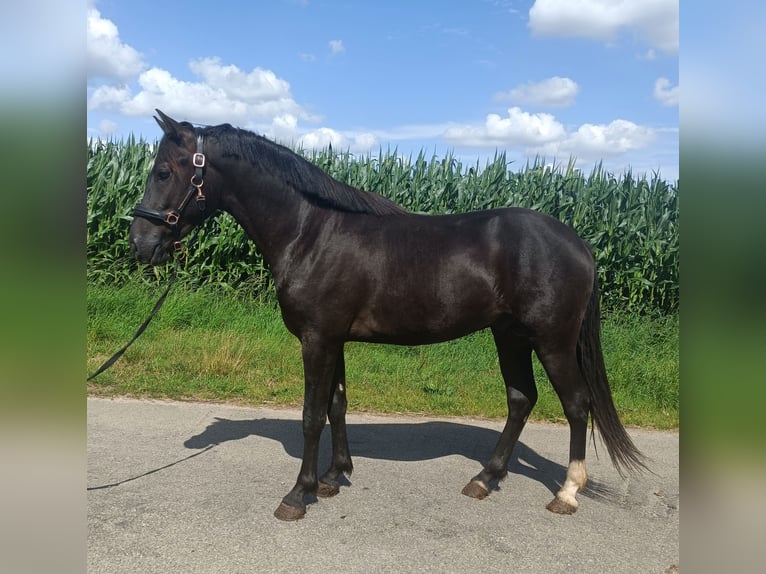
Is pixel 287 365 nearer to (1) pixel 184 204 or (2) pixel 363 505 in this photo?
(2) pixel 363 505

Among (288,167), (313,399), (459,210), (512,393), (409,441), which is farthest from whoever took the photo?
(459,210)

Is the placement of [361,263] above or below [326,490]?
above

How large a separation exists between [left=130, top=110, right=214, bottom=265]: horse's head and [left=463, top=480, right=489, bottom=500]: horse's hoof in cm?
266

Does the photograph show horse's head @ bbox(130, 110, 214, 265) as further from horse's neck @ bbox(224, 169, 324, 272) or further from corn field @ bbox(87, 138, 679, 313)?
corn field @ bbox(87, 138, 679, 313)

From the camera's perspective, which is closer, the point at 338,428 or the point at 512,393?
the point at 338,428

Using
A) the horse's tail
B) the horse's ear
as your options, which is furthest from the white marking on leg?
the horse's ear

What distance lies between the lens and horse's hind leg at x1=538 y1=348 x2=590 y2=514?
3627 millimetres

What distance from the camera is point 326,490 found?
12.3 ft

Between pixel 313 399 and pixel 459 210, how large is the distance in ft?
22.0

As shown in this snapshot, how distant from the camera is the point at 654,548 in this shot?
312 cm

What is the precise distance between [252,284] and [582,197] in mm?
6100

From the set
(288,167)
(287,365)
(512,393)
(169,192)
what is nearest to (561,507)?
(512,393)
